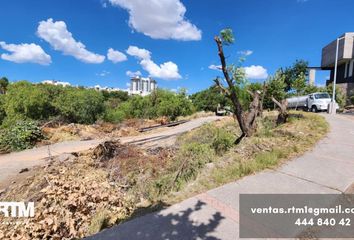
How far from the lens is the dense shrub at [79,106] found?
76.7ft

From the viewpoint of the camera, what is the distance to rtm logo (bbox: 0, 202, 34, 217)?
4.26 meters

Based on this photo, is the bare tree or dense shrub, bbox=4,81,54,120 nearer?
the bare tree

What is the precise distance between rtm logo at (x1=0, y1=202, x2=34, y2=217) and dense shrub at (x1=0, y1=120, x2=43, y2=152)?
9389 millimetres

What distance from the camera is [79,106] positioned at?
76.8 ft

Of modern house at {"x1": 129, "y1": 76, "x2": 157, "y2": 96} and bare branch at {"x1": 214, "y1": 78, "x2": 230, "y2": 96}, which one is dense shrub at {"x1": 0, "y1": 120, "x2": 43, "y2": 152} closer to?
bare branch at {"x1": 214, "y1": 78, "x2": 230, "y2": 96}

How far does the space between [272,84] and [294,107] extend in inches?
138

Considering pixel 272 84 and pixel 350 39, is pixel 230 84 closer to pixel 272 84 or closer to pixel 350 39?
pixel 272 84

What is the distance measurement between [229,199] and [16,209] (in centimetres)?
411

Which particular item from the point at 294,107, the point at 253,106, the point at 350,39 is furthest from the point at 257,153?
the point at 350,39

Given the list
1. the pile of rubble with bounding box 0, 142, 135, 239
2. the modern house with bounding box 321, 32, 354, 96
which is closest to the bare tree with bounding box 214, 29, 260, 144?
the pile of rubble with bounding box 0, 142, 135, 239

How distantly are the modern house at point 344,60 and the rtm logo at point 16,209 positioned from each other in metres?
35.8

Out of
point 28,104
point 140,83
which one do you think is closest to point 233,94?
point 28,104

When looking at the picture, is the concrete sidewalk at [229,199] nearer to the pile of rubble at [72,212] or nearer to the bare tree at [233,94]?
the pile of rubble at [72,212]

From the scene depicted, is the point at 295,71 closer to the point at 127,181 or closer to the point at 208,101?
the point at 208,101
